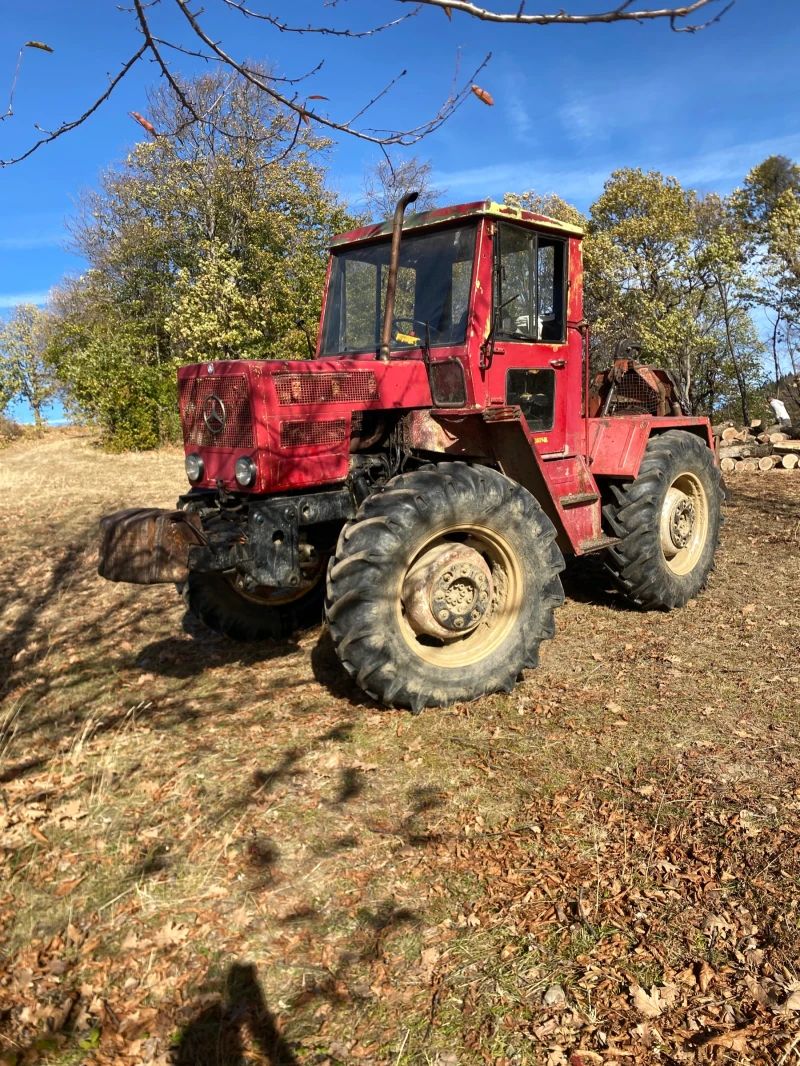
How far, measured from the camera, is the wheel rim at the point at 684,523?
6.28 m

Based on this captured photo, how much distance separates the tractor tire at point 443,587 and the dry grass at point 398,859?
245 mm

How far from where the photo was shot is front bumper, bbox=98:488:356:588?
4.08 m

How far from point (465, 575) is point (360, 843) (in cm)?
171

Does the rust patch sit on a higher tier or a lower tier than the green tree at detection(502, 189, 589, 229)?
lower

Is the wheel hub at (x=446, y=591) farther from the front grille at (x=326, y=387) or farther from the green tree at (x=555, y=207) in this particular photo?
the green tree at (x=555, y=207)

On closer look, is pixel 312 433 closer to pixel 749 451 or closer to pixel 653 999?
pixel 653 999

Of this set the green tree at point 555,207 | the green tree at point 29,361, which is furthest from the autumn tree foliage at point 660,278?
the green tree at point 29,361

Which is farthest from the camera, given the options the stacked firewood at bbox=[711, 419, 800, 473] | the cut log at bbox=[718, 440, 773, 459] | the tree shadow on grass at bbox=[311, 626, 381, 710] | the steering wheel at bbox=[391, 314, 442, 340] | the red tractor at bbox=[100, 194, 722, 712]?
the cut log at bbox=[718, 440, 773, 459]

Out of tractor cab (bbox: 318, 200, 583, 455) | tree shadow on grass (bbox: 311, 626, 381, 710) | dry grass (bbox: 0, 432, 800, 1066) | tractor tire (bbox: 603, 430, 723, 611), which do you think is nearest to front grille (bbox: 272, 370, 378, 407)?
tractor cab (bbox: 318, 200, 583, 455)

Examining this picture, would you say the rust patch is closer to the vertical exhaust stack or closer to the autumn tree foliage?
the vertical exhaust stack

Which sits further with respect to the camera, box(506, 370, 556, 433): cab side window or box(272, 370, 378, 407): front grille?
box(506, 370, 556, 433): cab side window

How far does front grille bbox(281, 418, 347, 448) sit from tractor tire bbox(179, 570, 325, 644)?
116cm

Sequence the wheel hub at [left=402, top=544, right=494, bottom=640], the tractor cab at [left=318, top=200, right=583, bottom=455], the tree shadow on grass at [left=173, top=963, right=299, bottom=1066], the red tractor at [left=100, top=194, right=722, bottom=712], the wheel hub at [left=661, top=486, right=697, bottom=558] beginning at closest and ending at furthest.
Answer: the tree shadow on grass at [left=173, top=963, right=299, bottom=1066] < the red tractor at [left=100, top=194, right=722, bottom=712] < the wheel hub at [left=402, top=544, right=494, bottom=640] < the tractor cab at [left=318, top=200, right=583, bottom=455] < the wheel hub at [left=661, top=486, right=697, bottom=558]

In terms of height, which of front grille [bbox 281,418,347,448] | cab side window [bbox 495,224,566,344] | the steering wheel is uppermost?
cab side window [bbox 495,224,566,344]
